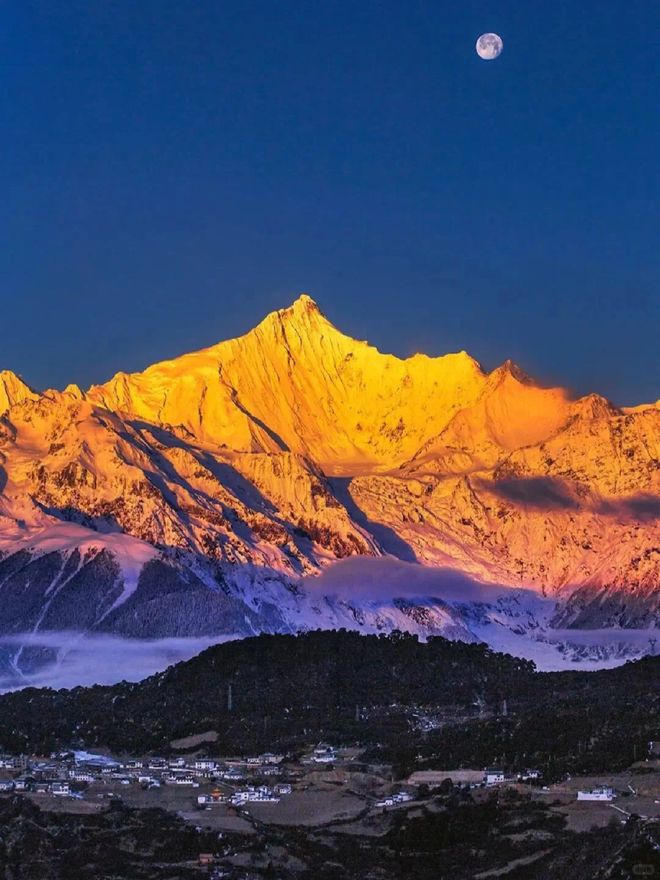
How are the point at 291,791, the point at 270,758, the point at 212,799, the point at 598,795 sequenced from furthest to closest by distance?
the point at 270,758, the point at 291,791, the point at 212,799, the point at 598,795

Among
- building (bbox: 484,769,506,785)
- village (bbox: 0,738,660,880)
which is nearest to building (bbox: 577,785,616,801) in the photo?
village (bbox: 0,738,660,880)

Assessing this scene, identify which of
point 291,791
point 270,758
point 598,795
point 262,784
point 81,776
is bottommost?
point 598,795

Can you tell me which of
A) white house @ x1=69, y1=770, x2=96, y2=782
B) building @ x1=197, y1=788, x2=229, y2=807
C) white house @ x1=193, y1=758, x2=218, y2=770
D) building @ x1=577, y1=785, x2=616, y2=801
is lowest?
building @ x1=577, y1=785, x2=616, y2=801

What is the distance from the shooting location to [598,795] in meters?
148

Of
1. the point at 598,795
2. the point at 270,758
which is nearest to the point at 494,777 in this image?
the point at 598,795

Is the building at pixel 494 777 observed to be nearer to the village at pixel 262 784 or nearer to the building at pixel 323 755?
the village at pixel 262 784

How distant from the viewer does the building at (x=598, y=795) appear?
5812 inches

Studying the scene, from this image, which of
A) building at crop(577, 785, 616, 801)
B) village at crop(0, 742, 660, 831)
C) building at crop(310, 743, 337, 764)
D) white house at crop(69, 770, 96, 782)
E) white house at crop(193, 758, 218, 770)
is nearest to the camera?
building at crop(577, 785, 616, 801)

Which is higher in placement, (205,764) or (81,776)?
(205,764)

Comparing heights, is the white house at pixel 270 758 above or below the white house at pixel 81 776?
above

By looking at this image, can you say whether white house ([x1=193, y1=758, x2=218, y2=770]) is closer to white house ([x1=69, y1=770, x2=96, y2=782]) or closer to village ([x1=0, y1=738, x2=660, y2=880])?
village ([x1=0, y1=738, x2=660, y2=880])

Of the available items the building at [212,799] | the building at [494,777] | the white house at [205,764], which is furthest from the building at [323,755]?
the building at [494,777]

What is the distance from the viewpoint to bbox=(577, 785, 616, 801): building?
484 ft

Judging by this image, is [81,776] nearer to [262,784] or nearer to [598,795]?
[262,784]
